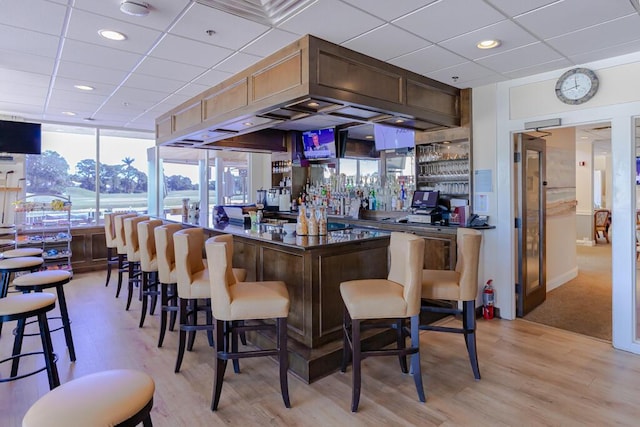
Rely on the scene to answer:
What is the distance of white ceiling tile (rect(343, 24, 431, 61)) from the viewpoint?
296 centimetres

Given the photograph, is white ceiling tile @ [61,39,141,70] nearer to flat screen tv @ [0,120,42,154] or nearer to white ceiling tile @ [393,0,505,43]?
white ceiling tile @ [393,0,505,43]

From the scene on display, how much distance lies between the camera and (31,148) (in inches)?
248

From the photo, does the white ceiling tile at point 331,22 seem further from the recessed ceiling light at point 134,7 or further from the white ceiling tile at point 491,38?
the recessed ceiling light at point 134,7

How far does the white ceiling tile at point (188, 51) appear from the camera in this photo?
3.26m

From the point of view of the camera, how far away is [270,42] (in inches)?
126

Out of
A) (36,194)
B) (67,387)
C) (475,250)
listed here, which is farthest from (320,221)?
(36,194)

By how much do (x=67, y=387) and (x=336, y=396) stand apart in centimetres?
178

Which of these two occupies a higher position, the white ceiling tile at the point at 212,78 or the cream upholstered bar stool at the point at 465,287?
the white ceiling tile at the point at 212,78

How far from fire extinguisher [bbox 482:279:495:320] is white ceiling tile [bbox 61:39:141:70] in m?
4.50

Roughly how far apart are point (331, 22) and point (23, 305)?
286 centimetres

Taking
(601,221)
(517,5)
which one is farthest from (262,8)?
(601,221)

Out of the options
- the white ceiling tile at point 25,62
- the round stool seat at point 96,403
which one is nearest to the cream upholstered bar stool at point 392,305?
the round stool seat at point 96,403

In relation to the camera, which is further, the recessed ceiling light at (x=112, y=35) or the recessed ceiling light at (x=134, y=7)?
the recessed ceiling light at (x=112, y=35)

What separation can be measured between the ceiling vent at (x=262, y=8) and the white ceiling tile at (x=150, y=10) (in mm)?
215
